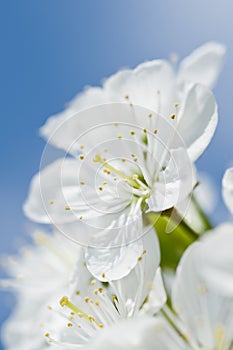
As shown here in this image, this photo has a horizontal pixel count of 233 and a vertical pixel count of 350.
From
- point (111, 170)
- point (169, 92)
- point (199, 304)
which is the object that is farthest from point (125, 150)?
point (199, 304)

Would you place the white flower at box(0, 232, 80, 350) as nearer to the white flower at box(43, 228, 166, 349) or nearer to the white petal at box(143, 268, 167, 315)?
the white flower at box(43, 228, 166, 349)

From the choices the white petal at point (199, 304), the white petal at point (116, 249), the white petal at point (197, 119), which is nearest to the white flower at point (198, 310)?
the white petal at point (199, 304)

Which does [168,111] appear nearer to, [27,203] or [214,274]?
[27,203]

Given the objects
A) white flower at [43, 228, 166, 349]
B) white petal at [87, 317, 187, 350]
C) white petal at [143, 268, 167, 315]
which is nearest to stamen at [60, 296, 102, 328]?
white flower at [43, 228, 166, 349]

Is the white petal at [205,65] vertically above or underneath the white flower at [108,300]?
above

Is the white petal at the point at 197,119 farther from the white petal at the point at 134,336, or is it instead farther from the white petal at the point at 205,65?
the white petal at the point at 134,336

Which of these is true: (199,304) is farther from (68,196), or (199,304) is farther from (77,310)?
(68,196)

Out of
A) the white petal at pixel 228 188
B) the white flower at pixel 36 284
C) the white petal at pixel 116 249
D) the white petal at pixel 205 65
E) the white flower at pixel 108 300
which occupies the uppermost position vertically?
the white petal at pixel 205 65
